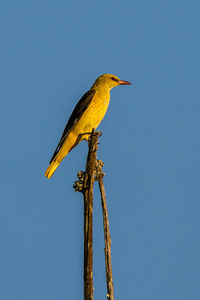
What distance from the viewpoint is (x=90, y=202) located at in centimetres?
372

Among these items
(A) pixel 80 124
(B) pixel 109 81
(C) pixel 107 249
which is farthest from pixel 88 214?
(B) pixel 109 81

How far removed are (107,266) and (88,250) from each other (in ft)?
0.62

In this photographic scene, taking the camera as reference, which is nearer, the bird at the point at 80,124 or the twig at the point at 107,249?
the twig at the point at 107,249

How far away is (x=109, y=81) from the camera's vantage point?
25.0 ft

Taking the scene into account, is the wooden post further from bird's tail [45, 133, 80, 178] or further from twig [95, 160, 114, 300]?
bird's tail [45, 133, 80, 178]

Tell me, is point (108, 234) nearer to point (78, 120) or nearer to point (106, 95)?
point (78, 120)

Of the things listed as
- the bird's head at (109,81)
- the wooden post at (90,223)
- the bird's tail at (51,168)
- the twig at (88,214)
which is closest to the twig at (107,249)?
the wooden post at (90,223)

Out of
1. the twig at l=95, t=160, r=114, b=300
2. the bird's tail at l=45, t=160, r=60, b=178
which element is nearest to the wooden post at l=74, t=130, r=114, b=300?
the twig at l=95, t=160, r=114, b=300

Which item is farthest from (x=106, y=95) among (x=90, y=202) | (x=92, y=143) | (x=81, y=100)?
(x=90, y=202)

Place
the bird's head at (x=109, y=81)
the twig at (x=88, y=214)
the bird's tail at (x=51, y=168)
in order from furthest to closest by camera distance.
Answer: the bird's head at (x=109, y=81) < the bird's tail at (x=51, y=168) < the twig at (x=88, y=214)

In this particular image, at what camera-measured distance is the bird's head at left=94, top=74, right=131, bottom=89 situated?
7520mm

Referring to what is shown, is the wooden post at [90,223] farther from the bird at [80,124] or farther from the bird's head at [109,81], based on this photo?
the bird's head at [109,81]

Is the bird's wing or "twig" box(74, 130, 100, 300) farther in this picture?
the bird's wing

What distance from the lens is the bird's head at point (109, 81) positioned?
7520mm
